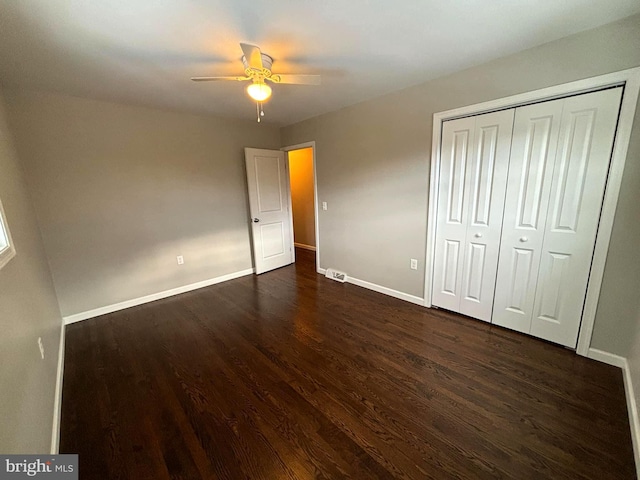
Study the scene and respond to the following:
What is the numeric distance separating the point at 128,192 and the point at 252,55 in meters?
2.32

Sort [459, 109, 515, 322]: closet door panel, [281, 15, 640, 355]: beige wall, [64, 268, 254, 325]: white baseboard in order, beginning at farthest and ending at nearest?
[64, 268, 254, 325]: white baseboard < [459, 109, 515, 322]: closet door panel < [281, 15, 640, 355]: beige wall

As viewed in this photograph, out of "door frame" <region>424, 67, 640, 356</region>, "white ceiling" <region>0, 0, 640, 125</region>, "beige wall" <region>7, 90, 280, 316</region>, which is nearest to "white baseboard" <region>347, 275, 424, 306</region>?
"door frame" <region>424, 67, 640, 356</region>

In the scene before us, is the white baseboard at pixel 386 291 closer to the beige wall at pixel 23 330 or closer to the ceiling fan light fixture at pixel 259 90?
the ceiling fan light fixture at pixel 259 90

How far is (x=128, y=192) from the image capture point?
299 centimetres

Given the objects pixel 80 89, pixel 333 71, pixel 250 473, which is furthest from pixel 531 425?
pixel 80 89

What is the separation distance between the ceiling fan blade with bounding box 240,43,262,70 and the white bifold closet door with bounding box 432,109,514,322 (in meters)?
1.76

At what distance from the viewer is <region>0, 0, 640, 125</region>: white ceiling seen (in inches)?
56.7

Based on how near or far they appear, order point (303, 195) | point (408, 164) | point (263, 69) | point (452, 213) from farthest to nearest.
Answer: point (303, 195), point (408, 164), point (452, 213), point (263, 69)

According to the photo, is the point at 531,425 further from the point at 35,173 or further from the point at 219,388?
the point at 35,173

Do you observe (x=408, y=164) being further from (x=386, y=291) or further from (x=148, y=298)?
(x=148, y=298)

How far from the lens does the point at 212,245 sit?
3748 millimetres

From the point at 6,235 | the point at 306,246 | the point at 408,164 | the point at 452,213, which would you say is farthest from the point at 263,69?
the point at 306,246

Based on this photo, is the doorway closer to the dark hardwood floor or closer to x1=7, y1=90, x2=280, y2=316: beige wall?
x1=7, y1=90, x2=280, y2=316: beige wall

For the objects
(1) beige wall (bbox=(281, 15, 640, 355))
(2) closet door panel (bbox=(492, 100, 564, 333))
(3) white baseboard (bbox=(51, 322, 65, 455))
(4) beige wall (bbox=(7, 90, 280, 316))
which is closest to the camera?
(3) white baseboard (bbox=(51, 322, 65, 455))
